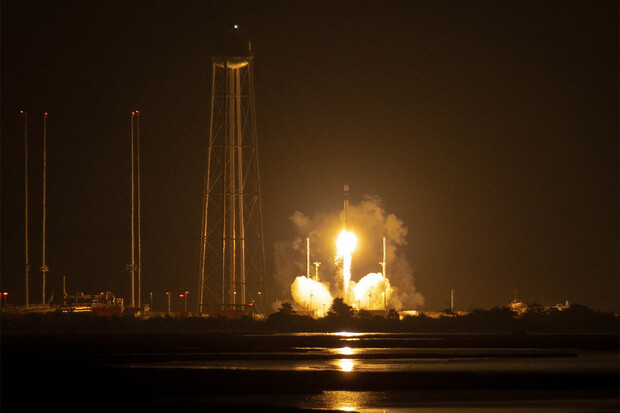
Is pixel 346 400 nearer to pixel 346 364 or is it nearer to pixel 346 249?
pixel 346 364

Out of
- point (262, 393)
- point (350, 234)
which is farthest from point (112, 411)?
point (350, 234)

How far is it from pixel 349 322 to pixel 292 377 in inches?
2244

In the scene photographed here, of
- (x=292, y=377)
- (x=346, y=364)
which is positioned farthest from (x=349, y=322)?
(x=292, y=377)

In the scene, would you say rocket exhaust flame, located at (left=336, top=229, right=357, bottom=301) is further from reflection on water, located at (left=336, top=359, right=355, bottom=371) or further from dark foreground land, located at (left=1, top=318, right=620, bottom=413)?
reflection on water, located at (left=336, top=359, right=355, bottom=371)

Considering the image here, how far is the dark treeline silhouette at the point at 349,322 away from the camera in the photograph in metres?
89.9

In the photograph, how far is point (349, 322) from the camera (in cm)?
9856

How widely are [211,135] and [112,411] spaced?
56995mm

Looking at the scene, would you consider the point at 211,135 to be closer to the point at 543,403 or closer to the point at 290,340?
the point at 290,340

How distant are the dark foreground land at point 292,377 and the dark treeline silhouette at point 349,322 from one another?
2459 centimetres

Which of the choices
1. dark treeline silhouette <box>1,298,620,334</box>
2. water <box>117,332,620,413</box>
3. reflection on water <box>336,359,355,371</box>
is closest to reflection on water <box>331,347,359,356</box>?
water <box>117,332,620,413</box>

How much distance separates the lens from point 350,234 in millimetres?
120750

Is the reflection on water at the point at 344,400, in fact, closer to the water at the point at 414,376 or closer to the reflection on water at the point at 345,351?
the water at the point at 414,376

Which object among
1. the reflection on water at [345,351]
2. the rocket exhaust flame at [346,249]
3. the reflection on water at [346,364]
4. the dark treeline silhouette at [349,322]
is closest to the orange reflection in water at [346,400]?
the reflection on water at [346,364]

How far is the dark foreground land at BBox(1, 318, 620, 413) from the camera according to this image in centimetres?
3425
